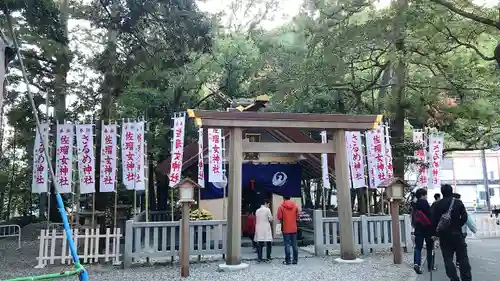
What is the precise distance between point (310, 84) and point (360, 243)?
18.8 ft

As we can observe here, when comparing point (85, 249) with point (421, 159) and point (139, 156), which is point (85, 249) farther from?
point (421, 159)

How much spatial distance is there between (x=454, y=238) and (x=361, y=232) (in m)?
4.15

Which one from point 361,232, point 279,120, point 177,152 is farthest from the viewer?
point 177,152

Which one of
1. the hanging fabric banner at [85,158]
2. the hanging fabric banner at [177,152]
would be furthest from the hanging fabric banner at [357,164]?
the hanging fabric banner at [85,158]

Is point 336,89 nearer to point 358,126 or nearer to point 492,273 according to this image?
point 358,126

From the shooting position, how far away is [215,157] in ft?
40.5

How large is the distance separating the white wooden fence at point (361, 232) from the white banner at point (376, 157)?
167 cm

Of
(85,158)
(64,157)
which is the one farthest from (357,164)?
(64,157)

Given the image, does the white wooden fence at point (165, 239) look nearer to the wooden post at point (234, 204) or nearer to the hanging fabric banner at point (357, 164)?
the wooden post at point (234, 204)

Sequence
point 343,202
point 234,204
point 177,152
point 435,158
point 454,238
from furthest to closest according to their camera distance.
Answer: point 435,158 → point 177,152 → point 343,202 → point 234,204 → point 454,238

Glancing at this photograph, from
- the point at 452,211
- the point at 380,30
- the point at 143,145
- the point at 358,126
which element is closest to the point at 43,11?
the point at 143,145

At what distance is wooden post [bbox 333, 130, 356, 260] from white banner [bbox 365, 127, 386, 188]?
317cm

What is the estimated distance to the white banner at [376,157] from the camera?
12203mm

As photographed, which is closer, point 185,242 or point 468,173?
point 185,242
